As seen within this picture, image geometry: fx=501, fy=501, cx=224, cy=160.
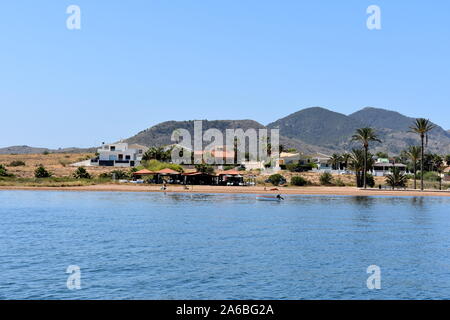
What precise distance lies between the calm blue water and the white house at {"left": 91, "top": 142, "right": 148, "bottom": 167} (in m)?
76.4

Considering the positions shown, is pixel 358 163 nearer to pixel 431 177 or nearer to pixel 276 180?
pixel 276 180

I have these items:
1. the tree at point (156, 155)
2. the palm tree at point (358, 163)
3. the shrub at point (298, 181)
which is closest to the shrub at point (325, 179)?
the shrub at point (298, 181)

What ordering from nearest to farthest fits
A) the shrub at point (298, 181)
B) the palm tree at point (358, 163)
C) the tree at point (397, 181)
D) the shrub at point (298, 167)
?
the tree at point (397, 181) → the palm tree at point (358, 163) → the shrub at point (298, 181) → the shrub at point (298, 167)

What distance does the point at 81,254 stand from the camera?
2755 cm

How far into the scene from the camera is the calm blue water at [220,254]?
20719 millimetres

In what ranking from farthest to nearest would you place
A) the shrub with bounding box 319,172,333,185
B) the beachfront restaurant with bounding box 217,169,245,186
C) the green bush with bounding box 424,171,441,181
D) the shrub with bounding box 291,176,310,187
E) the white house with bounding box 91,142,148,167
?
the white house with bounding box 91,142,148,167 → the green bush with bounding box 424,171,441,181 → the shrub with bounding box 319,172,333,185 → the shrub with bounding box 291,176,310,187 → the beachfront restaurant with bounding box 217,169,245,186

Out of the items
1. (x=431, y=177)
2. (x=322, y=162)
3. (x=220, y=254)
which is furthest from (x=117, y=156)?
(x=220, y=254)

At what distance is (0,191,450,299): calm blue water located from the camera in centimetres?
2072

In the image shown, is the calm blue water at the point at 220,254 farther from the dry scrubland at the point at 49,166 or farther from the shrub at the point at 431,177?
the shrub at the point at 431,177

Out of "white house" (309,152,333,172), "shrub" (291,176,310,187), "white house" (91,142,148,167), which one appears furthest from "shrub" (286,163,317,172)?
"white house" (91,142,148,167)

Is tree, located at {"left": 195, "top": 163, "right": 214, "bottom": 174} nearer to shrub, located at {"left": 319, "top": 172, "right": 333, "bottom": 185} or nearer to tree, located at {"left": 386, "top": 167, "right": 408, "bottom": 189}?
shrub, located at {"left": 319, "top": 172, "right": 333, "bottom": 185}

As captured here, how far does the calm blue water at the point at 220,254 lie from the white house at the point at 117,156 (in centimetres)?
7635

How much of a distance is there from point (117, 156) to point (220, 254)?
104m
